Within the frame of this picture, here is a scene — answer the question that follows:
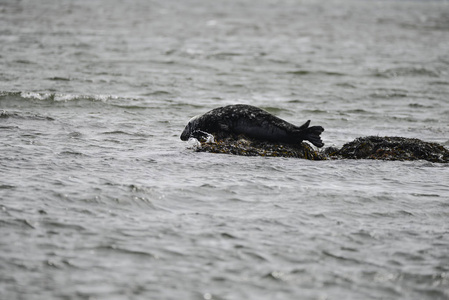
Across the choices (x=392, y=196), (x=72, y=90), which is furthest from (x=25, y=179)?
(x=72, y=90)

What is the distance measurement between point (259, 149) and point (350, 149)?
144 centimetres

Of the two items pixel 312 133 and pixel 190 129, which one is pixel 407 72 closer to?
pixel 312 133

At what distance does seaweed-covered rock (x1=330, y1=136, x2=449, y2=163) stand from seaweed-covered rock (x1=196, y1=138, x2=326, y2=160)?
0.48m

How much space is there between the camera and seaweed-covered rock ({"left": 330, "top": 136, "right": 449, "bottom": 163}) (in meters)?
8.57

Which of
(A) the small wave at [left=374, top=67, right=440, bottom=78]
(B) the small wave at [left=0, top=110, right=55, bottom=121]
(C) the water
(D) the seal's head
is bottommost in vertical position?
(C) the water

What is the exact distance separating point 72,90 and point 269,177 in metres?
8.63

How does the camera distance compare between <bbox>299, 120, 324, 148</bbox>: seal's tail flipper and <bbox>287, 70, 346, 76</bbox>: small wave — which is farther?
<bbox>287, 70, 346, 76</bbox>: small wave

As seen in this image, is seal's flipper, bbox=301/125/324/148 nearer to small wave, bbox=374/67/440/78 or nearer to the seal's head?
the seal's head

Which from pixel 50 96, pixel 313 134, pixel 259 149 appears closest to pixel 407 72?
pixel 50 96

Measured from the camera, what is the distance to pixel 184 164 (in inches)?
306

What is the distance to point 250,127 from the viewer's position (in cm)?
872

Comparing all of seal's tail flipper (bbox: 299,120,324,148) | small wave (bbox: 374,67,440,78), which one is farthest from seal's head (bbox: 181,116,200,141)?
small wave (bbox: 374,67,440,78)

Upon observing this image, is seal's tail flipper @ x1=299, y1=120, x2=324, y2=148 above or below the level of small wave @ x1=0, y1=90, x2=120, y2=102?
above

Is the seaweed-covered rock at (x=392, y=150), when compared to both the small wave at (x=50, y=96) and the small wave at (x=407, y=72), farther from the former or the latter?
the small wave at (x=407, y=72)
